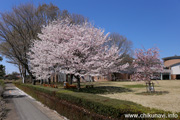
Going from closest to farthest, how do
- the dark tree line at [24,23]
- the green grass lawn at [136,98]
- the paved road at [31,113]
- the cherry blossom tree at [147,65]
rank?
the green grass lawn at [136,98]
the paved road at [31,113]
the cherry blossom tree at [147,65]
the dark tree line at [24,23]

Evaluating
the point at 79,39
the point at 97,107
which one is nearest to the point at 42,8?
the point at 79,39

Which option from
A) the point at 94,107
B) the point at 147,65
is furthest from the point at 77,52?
the point at 94,107

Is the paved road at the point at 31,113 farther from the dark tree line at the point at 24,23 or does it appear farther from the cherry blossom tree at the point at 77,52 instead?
the dark tree line at the point at 24,23

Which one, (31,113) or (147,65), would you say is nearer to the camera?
(31,113)

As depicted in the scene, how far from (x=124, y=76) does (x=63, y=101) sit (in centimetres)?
4725

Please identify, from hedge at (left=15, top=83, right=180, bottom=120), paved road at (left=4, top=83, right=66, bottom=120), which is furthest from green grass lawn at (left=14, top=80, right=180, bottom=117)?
paved road at (left=4, top=83, right=66, bottom=120)

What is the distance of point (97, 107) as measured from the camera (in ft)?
18.9

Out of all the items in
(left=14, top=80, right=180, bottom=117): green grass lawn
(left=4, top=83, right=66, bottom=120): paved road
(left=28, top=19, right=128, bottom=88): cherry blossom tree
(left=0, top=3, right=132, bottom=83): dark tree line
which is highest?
(left=0, top=3, right=132, bottom=83): dark tree line

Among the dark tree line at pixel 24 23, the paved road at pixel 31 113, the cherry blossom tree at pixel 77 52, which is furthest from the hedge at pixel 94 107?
the dark tree line at pixel 24 23

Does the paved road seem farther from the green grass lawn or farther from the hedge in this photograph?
the green grass lawn

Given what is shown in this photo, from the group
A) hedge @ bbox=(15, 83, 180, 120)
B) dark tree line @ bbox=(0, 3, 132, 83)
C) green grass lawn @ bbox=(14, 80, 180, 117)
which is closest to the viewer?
hedge @ bbox=(15, 83, 180, 120)

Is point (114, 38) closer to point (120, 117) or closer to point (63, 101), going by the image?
point (63, 101)

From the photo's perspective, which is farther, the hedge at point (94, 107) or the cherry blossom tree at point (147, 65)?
the cherry blossom tree at point (147, 65)

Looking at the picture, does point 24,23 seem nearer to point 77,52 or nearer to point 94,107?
point 77,52
